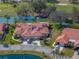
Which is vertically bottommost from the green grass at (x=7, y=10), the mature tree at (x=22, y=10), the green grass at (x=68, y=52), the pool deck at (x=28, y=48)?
the pool deck at (x=28, y=48)

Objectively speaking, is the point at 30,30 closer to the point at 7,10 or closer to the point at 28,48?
the point at 28,48

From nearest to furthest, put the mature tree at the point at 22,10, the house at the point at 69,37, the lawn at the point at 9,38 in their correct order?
the house at the point at 69,37 → the lawn at the point at 9,38 → the mature tree at the point at 22,10

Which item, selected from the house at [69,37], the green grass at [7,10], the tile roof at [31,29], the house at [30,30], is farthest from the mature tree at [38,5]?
the house at [69,37]

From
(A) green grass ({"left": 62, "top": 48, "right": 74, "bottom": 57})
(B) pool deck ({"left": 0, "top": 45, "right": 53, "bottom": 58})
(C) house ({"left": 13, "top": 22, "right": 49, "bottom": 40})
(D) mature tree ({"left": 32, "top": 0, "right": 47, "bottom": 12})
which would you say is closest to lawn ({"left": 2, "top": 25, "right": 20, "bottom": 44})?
(C) house ({"left": 13, "top": 22, "right": 49, "bottom": 40})

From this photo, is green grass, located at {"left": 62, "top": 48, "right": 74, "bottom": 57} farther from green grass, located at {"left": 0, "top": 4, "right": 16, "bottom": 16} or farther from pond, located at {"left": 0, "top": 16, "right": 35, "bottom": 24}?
green grass, located at {"left": 0, "top": 4, "right": 16, "bottom": 16}

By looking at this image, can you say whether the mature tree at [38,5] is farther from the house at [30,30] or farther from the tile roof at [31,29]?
the house at [30,30]

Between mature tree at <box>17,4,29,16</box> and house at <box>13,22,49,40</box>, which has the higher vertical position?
mature tree at <box>17,4,29,16</box>

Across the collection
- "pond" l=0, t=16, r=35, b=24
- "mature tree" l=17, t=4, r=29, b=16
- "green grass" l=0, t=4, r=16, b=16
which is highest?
"mature tree" l=17, t=4, r=29, b=16

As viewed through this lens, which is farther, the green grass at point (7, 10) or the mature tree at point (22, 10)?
the green grass at point (7, 10)

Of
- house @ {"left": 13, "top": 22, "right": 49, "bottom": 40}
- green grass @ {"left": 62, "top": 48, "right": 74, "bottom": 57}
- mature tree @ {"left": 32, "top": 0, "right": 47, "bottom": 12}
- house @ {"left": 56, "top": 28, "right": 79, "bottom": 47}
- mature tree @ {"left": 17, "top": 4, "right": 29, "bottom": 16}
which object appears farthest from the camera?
mature tree @ {"left": 32, "top": 0, "right": 47, "bottom": 12}
